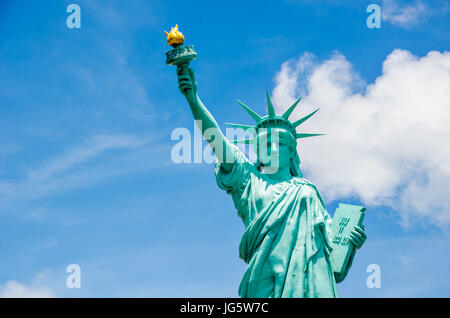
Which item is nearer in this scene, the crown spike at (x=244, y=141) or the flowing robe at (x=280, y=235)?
the flowing robe at (x=280, y=235)

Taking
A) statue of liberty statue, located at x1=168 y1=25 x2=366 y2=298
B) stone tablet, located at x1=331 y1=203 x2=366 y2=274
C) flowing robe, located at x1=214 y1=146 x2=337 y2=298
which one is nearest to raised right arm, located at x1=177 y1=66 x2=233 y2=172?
statue of liberty statue, located at x1=168 y1=25 x2=366 y2=298

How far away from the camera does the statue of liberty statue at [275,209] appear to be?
10.3 meters

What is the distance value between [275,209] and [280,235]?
41 centimetres

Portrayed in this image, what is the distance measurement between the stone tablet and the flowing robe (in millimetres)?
152

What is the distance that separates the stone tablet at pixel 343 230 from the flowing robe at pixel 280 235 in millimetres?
152

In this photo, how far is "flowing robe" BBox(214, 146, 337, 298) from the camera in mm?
10242

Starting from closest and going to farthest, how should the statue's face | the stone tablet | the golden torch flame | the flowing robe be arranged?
1. the flowing robe
2. the golden torch flame
3. the stone tablet
4. the statue's face

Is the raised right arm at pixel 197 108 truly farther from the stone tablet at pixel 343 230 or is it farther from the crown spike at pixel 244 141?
the stone tablet at pixel 343 230

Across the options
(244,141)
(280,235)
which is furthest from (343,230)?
(244,141)

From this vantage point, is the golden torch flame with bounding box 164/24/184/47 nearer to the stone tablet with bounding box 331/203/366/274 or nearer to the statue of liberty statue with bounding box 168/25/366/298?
the statue of liberty statue with bounding box 168/25/366/298

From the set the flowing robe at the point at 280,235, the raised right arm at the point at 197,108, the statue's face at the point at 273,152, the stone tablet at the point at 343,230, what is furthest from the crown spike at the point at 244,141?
the stone tablet at the point at 343,230

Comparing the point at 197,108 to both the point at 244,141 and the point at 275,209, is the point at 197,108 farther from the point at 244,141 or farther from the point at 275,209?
the point at 275,209

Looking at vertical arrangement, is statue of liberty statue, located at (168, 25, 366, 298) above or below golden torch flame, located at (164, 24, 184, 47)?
below

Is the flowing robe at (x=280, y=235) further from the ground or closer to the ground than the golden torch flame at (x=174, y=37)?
closer to the ground
